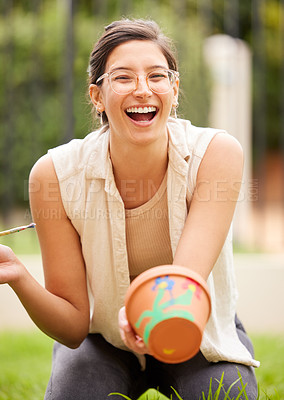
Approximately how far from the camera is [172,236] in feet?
6.19

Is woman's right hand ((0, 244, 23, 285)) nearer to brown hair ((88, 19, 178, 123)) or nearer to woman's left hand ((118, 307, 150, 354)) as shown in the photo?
woman's left hand ((118, 307, 150, 354))

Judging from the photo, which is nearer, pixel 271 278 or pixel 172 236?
pixel 172 236

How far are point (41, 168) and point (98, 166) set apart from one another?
182 millimetres

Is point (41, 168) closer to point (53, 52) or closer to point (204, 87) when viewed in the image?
point (204, 87)

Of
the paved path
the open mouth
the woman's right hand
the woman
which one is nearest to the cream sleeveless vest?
the woman

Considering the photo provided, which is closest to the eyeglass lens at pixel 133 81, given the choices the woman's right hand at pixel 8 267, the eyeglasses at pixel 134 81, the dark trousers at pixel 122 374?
the eyeglasses at pixel 134 81

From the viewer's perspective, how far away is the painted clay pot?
4.58ft

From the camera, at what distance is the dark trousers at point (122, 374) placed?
1884 mm

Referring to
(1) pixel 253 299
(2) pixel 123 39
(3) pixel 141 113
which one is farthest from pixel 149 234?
(1) pixel 253 299

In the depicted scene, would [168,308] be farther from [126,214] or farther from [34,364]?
[34,364]

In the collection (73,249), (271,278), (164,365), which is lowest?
(271,278)

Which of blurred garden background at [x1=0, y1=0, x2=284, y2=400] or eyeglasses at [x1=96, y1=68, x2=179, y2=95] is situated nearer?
eyeglasses at [x1=96, y1=68, x2=179, y2=95]

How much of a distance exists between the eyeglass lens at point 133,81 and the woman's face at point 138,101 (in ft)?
0.04

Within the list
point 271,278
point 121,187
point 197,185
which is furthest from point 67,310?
point 271,278
